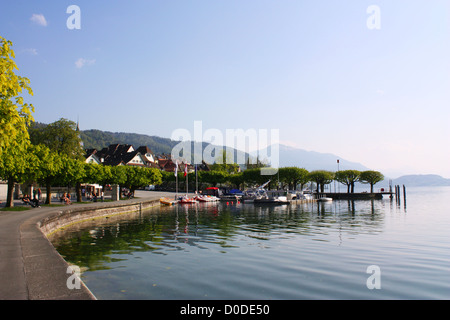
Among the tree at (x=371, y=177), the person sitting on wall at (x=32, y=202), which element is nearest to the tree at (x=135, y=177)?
the person sitting on wall at (x=32, y=202)

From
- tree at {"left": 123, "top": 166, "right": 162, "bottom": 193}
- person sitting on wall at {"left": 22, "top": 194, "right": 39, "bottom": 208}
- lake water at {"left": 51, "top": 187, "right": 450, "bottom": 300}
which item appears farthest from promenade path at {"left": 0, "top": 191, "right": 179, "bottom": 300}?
tree at {"left": 123, "top": 166, "right": 162, "bottom": 193}

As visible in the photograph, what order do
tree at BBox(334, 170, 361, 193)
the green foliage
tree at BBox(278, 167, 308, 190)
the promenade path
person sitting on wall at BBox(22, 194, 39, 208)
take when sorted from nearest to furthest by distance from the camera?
the promenade path → the green foliage → person sitting on wall at BBox(22, 194, 39, 208) → tree at BBox(278, 167, 308, 190) → tree at BBox(334, 170, 361, 193)

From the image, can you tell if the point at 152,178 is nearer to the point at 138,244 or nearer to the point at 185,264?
the point at 138,244

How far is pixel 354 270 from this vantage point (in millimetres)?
16141

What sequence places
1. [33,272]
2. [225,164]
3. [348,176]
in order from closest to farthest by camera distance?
1. [33,272]
2. [348,176]
3. [225,164]

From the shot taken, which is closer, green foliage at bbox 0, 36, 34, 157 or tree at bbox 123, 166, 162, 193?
green foliage at bbox 0, 36, 34, 157

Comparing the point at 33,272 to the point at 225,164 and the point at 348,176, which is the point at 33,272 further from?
the point at 225,164

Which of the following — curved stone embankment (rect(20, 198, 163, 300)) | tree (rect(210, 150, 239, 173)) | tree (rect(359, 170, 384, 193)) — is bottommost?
curved stone embankment (rect(20, 198, 163, 300))

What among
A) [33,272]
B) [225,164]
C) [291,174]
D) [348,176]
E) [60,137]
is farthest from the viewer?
[225,164]

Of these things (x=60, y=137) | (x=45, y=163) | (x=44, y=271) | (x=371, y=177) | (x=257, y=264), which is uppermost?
(x=60, y=137)

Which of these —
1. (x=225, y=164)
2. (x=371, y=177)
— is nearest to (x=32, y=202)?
(x=225, y=164)

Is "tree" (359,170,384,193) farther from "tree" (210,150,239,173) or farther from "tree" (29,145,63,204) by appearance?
A: "tree" (29,145,63,204)

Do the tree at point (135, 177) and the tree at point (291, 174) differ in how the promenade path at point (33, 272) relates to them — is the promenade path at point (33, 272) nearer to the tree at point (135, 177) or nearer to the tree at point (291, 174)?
the tree at point (135, 177)
